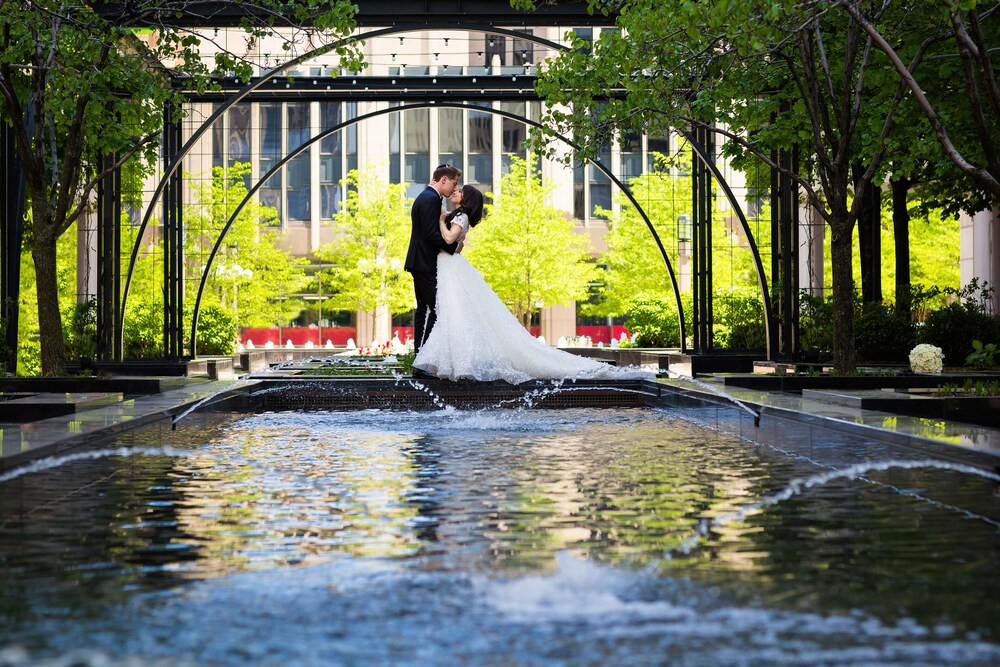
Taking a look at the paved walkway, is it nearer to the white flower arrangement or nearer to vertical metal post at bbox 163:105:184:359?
the white flower arrangement

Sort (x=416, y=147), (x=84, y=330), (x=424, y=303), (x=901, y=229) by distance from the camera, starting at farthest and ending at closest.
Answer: (x=416, y=147), (x=901, y=229), (x=84, y=330), (x=424, y=303)

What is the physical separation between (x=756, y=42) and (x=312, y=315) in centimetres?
5157

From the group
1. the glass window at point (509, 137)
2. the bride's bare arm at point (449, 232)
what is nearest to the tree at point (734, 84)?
the bride's bare arm at point (449, 232)

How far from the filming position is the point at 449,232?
1652 cm

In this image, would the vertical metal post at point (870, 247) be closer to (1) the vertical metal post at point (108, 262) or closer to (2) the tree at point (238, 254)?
(1) the vertical metal post at point (108, 262)

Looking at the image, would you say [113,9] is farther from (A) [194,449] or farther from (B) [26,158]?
(A) [194,449]

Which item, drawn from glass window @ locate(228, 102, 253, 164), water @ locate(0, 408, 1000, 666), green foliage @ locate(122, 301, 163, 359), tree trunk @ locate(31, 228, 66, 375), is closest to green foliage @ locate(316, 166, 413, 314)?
glass window @ locate(228, 102, 253, 164)

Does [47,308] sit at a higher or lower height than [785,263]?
lower

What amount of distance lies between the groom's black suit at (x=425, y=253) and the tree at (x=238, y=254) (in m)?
28.6

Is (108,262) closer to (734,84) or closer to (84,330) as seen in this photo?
(84,330)

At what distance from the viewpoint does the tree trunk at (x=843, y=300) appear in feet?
52.7

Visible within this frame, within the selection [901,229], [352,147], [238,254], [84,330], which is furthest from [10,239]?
[352,147]

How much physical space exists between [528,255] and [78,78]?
33.5 meters

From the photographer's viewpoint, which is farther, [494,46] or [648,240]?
[494,46]
